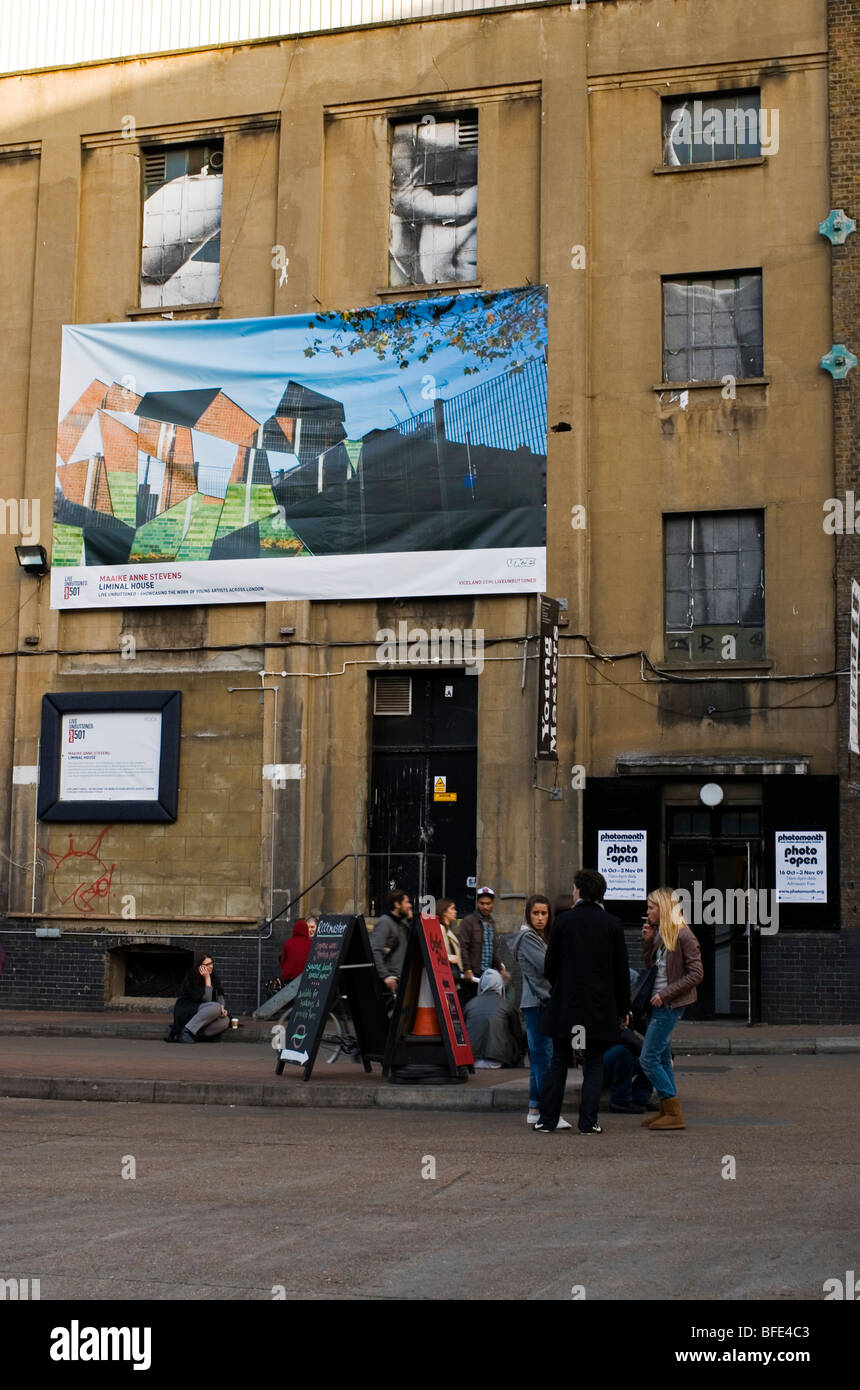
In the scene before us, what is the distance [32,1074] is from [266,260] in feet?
47.3

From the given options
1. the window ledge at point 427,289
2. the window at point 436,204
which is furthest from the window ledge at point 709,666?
the window at point 436,204

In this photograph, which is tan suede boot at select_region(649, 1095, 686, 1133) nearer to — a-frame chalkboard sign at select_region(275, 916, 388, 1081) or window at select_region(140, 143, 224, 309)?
a-frame chalkboard sign at select_region(275, 916, 388, 1081)

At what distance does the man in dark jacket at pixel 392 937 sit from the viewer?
15.9 meters

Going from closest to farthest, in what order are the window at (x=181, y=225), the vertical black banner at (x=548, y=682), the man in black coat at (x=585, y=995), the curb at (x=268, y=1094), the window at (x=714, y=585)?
1. the man in black coat at (x=585, y=995)
2. the curb at (x=268, y=1094)
3. the vertical black banner at (x=548, y=682)
4. the window at (x=714, y=585)
5. the window at (x=181, y=225)

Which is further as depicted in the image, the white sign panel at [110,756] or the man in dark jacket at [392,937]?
the white sign panel at [110,756]

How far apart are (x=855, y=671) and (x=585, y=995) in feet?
37.3

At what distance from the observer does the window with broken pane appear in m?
22.7

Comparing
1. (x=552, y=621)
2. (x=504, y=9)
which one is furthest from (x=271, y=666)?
(x=504, y=9)

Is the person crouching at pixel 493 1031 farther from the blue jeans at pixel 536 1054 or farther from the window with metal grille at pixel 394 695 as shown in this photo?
the window with metal grille at pixel 394 695

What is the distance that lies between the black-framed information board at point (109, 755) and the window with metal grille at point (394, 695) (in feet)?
9.97

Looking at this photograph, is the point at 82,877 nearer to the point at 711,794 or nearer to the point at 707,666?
the point at 711,794

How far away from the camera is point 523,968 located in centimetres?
1266

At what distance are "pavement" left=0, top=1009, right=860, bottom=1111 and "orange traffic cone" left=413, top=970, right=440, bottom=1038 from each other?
55 cm

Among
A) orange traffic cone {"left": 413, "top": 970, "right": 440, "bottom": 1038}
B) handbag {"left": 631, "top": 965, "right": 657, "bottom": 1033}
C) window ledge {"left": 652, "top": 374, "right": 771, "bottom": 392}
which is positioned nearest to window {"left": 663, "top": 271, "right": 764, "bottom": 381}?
window ledge {"left": 652, "top": 374, "right": 771, "bottom": 392}
